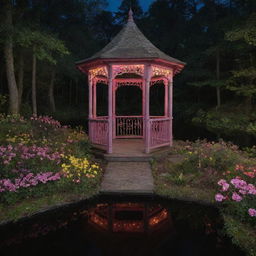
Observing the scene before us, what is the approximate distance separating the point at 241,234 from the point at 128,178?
328 centimetres

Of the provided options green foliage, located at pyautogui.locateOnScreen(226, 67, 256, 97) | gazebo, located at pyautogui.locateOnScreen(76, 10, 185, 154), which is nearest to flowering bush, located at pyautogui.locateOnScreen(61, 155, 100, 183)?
gazebo, located at pyautogui.locateOnScreen(76, 10, 185, 154)

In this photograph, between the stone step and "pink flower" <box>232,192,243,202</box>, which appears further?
the stone step

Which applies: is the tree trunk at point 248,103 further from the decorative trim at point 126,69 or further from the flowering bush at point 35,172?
the flowering bush at point 35,172

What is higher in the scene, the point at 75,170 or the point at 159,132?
the point at 159,132

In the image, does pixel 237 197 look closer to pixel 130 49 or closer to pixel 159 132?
pixel 159 132

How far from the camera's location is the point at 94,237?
4.32 m

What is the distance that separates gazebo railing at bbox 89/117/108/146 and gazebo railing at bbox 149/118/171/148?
1.67 m

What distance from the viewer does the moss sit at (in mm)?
3802

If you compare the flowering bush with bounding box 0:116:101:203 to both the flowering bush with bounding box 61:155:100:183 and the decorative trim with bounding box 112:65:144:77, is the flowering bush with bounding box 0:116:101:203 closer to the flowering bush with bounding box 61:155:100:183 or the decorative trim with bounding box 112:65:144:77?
the flowering bush with bounding box 61:155:100:183

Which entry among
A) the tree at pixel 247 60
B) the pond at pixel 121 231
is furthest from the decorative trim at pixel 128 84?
the pond at pixel 121 231

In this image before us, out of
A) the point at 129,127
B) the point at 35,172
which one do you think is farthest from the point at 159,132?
the point at 35,172

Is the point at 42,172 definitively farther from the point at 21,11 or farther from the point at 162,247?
the point at 21,11

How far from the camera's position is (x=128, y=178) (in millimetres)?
6789

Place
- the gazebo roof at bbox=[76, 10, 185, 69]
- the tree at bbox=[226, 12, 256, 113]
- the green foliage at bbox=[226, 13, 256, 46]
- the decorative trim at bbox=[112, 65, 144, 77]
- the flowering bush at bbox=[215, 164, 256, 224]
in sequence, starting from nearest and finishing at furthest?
1. the flowering bush at bbox=[215, 164, 256, 224]
2. the gazebo roof at bbox=[76, 10, 185, 69]
3. the decorative trim at bbox=[112, 65, 144, 77]
4. the green foliage at bbox=[226, 13, 256, 46]
5. the tree at bbox=[226, 12, 256, 113]
